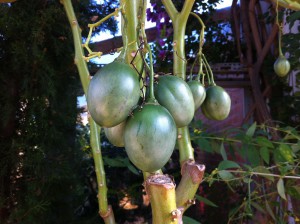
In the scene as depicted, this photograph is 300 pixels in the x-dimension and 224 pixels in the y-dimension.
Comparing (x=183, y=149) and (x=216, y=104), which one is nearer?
(x=183, y=149)

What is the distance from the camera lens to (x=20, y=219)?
3.11 feet

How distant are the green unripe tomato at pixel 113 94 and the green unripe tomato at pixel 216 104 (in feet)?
0.91

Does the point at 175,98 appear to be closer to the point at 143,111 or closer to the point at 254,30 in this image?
the point at 143,111

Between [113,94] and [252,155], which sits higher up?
[113,94]

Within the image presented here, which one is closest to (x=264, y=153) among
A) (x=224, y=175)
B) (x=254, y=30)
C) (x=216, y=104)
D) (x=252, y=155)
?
(x=252, y=155)

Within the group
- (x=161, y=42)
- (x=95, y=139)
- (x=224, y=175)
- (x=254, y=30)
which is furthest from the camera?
(x=254, y=30)

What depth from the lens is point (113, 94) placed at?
345mm

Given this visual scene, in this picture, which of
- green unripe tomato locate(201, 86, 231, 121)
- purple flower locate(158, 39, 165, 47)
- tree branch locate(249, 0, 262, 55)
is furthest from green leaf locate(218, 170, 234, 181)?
tree branch locate(249, 0, 262, 55)

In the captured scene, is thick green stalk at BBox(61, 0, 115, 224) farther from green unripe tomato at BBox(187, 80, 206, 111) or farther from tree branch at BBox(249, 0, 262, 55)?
tree branch at BBox(249, 0, 262, 55)

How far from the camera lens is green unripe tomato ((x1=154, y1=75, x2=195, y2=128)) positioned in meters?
0.39

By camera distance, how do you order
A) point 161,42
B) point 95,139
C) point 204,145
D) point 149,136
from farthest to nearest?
point 161,42 → point 204,145 → point 95,139 → point 149,136

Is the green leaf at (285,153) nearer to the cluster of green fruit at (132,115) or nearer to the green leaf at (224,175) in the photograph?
the green leaf at (224,175)

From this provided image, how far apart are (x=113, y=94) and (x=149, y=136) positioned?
55mm

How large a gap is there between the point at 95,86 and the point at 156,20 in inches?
57.5
